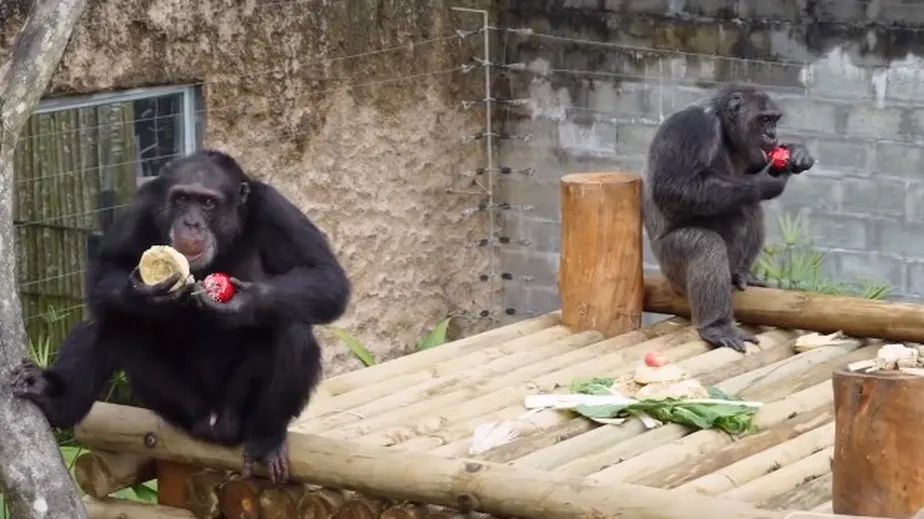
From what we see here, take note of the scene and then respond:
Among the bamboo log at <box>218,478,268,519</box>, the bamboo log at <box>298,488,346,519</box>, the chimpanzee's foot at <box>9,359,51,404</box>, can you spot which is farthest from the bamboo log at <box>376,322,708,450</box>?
the chimpanzee's foot at <box>9,359,51,404</box>

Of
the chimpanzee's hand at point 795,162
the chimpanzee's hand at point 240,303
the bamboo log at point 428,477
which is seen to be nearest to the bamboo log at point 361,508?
the bamboo log at point 428,477

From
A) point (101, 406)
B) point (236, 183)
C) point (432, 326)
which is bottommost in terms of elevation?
point (432, 326)

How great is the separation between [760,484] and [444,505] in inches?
42.6

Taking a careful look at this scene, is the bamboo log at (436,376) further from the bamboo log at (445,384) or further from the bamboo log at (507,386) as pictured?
the bamboo log at (507,386)

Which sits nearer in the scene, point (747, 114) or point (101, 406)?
point (101, 406)

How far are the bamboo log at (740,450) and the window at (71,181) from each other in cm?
361

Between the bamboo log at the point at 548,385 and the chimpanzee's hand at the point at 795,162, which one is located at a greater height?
the chimpanzee's hand at the point at 795,162

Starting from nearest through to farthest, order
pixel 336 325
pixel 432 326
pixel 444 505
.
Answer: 1. pixel 444 505
2. pixel 336 325
3. pixel 432 326

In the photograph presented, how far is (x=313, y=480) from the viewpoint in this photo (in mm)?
6332

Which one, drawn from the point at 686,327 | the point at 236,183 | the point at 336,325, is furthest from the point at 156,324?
the point at 336,325

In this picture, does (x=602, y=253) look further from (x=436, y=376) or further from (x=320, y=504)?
(x=320, y=504)

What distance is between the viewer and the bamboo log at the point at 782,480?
603 cm

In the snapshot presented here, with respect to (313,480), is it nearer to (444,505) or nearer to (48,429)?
(444,505)

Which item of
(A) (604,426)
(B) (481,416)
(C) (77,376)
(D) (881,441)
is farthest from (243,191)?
(D) (881,441)
